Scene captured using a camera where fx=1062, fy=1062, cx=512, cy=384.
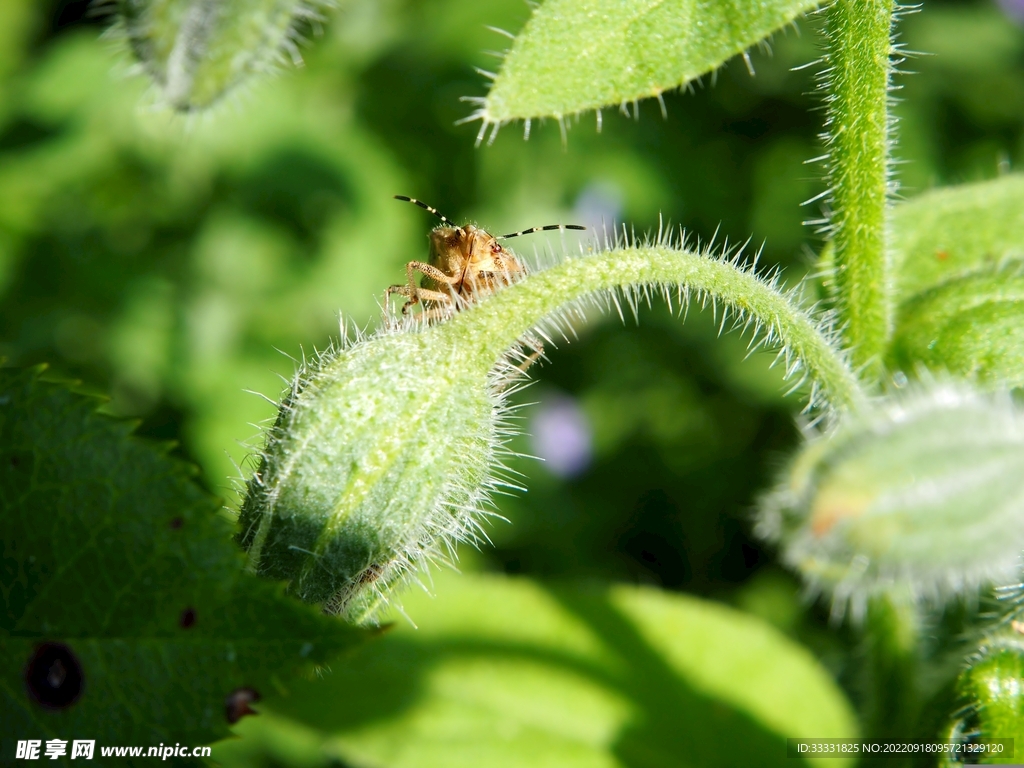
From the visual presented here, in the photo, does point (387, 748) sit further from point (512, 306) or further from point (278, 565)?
point (512, 306)

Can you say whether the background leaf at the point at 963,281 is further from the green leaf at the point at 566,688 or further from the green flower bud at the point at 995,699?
the green leaf at the point at 566,688

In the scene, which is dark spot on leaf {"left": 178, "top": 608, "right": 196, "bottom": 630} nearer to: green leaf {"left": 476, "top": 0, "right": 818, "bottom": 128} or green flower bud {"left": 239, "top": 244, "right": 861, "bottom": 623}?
green flower bud {"left": 239, "top": 244, "right": 861, "bottom": 623}

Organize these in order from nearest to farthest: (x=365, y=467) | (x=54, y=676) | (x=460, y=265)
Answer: (x=54, y=676)
(x=365, y=467)
(x=460, y=265)

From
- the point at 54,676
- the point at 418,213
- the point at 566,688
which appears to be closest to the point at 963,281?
the point at 566,688

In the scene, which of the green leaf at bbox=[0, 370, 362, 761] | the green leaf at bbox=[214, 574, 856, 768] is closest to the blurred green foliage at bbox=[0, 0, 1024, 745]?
the green leaf at bbox=[214, 574, 856, 768]

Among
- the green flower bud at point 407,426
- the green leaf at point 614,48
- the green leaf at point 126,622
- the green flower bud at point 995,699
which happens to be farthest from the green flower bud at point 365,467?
the green flower bud at point 995,699

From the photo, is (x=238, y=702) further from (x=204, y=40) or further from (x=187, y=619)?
(x=204, y=40)
